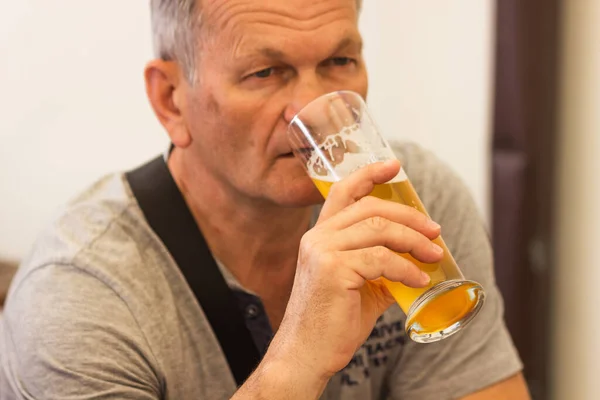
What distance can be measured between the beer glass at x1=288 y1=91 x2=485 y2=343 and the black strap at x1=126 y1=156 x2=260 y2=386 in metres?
0.33

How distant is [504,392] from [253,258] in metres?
0.49

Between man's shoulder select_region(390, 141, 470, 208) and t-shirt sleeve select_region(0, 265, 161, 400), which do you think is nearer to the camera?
t-shirt sleeve select_region(0, 265, 161, 400)

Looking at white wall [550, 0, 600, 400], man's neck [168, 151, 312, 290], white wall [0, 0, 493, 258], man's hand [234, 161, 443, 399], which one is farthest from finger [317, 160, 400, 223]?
white wall [0, 0, 493, 258]

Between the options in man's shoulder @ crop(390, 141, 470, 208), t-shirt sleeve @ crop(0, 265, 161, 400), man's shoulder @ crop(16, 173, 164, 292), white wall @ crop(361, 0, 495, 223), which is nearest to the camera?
t-shirt sleeve @ crop(0, 265, 161, 400)

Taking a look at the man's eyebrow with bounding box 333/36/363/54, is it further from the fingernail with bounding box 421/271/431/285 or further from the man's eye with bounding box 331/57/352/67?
the fingernail with bounding box 421/271/431/285

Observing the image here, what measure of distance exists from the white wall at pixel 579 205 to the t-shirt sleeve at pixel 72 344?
1.15m

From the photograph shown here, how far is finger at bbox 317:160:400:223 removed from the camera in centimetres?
86

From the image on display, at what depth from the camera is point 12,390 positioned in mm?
1051

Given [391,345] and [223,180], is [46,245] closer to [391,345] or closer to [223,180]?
[223,180]

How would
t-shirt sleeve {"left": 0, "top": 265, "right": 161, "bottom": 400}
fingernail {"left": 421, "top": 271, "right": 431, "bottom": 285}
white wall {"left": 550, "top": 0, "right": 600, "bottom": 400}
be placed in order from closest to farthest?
fingernail {"left": 421, "top": 271, "right": 431, "bottom": 285}
t-shirt sleeve {"left": 0, "top": 265, "right": 161, "bottom": 400}
white wall {"left": 550, "top": 0, "right": 600, "bottom": 400}

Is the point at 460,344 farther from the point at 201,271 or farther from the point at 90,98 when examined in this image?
the point at 90,98

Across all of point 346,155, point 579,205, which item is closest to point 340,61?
point 346,155

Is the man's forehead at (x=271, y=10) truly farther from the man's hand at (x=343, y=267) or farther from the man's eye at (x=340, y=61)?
the man's hand at (x=343, y=267)

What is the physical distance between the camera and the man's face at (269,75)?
104 centimetres
